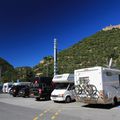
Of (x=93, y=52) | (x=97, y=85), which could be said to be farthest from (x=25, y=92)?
(x=93, y=52)

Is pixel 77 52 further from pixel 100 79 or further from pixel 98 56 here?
pixel 100 79

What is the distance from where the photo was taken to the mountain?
57.1m

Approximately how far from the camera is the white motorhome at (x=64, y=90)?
2675 cm

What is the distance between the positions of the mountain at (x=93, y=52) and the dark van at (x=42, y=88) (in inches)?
808

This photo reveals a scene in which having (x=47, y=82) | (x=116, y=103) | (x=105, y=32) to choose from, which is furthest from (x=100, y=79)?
→ (x=105, y=32)

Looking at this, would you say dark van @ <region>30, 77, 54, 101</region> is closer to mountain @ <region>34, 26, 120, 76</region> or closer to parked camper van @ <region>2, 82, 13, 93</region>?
mountain @ <region>34, 26, 120, 76</region>

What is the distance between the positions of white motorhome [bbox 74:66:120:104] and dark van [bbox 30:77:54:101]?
8.49 meters

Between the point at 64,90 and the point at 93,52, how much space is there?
38508mm

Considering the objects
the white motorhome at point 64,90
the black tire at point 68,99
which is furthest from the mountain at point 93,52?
the black tire at point 68,99

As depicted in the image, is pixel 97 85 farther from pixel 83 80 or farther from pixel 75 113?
pixel 75 113

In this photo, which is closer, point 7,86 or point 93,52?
point 7,86

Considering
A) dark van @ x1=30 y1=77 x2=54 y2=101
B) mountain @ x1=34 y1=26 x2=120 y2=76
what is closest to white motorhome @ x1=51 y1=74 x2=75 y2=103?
dark van @ x1=30 y1=77 x2=54 y2=101

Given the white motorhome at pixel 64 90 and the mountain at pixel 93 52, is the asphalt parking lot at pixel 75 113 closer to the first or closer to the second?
the white motorhome at pixel 64 90

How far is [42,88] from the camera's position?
3053cm
